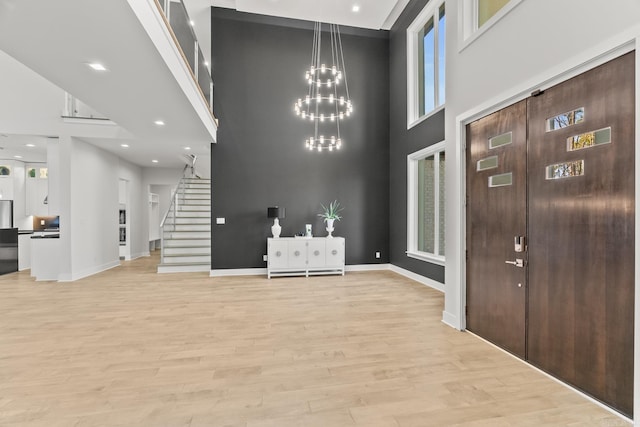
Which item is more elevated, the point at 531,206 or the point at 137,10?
the point at 137,10

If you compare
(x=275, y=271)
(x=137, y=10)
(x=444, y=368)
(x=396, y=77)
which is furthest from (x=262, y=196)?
(x=444, y=368)

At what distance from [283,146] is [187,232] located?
12.0 feet

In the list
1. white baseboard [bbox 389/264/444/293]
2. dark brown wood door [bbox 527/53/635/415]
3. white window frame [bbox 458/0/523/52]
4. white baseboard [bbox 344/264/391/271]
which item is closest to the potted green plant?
white baseboard [bbox 344/264/391/271]

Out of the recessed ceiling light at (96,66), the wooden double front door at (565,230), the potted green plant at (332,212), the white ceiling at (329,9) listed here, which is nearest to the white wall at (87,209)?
the recessed ceiling light at (96,66)

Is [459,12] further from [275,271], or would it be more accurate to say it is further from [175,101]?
[275,271]

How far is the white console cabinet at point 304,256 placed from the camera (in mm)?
6906

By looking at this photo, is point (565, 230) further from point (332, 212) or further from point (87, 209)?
point (87, 209)

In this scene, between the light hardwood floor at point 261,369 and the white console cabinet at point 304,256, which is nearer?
the light hardwood floor at point 261,369

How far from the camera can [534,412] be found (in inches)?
86.3

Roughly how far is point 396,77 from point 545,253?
19.6 ft

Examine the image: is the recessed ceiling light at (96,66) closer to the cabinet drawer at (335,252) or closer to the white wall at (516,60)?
the white wall at (516,60)

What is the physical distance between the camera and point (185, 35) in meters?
4.62

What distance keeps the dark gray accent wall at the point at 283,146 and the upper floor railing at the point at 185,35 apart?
1115mm

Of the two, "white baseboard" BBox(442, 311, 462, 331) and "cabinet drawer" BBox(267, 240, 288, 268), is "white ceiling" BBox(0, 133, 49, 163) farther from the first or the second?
"white baseboard" BBox(442, 311, 462, 331)
